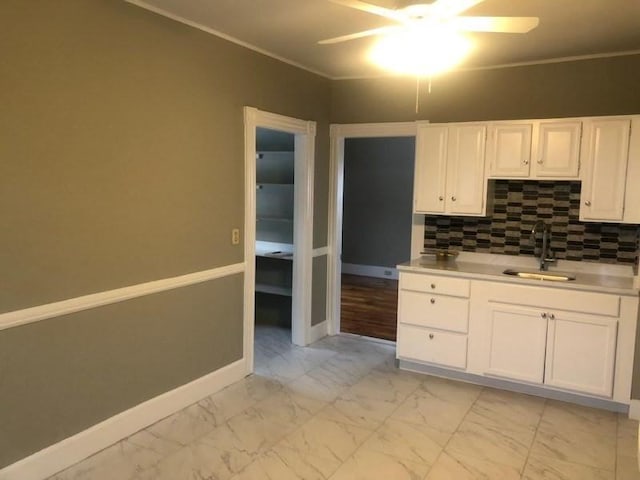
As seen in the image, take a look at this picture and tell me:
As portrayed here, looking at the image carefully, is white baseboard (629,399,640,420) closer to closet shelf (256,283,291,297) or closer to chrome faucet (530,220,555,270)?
chrome faucet (530,220,555,270)

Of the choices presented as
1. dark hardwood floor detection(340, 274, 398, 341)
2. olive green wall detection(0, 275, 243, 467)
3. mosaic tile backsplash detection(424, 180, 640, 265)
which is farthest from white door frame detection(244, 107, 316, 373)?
mosaic tile backsplash detection(424, 180, 640, 265)

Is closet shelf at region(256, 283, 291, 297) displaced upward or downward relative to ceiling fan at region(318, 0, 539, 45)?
downward

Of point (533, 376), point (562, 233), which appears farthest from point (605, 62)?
point (533, 376)

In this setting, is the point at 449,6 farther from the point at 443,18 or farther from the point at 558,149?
the point at 558,149

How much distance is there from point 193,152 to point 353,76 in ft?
6.44

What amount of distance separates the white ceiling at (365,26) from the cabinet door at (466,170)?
56 centimetres

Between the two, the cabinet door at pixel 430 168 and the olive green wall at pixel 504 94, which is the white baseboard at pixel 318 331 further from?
the olive green wall at pixel 504 94

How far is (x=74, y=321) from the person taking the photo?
2670 millimetres

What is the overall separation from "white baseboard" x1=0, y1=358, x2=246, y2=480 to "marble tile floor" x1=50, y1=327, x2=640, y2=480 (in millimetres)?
53

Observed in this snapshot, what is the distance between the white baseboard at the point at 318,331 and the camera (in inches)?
191

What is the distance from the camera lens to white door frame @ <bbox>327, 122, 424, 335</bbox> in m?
4.57

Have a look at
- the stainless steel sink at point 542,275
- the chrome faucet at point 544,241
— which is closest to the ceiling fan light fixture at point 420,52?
the chrome faucet at point 544,241

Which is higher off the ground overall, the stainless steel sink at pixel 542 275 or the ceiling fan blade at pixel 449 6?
the ceiling fan blade at pixel 449 6

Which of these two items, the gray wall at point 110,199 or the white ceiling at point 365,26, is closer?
the gray wall at point 110,199
